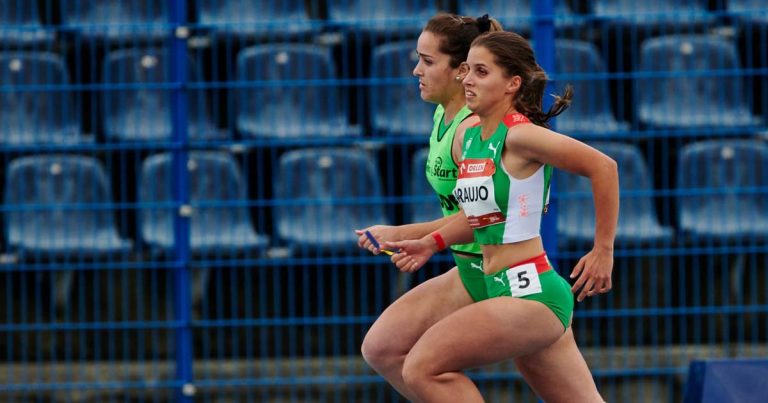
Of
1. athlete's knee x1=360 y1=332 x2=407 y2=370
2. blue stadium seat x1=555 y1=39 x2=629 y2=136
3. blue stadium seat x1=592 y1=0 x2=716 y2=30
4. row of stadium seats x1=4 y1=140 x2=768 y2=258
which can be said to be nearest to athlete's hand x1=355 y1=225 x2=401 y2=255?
athlete's knee x1=360 y1=332 x2=407 y2=370

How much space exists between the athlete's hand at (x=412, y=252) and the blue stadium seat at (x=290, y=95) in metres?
2.64

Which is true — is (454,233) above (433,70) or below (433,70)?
below

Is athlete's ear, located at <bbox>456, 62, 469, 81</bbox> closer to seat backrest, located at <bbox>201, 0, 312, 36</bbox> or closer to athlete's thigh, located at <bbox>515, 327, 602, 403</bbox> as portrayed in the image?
athlete's thigh, located at <bbox>515, 327, 602, 403</bbox>

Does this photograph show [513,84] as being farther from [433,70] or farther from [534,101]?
[433,70]

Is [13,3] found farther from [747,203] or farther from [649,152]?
[747,203]

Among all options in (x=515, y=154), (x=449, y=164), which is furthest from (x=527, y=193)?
(x=449, y=164)

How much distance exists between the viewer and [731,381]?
5.33m

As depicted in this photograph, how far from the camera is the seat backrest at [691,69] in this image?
275 inches

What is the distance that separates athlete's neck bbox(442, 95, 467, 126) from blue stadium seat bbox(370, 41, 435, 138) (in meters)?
2.13

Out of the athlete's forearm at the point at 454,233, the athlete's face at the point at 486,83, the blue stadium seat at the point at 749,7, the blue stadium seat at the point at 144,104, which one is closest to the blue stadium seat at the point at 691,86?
the blue stadium seat at the point at 749,7

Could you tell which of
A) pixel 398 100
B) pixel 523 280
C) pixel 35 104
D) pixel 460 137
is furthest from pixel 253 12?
pixel 523 280

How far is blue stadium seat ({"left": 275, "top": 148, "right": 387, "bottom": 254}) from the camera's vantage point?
6.70m

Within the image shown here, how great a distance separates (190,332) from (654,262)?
92.5 inches

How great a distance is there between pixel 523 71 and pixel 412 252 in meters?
0.69
